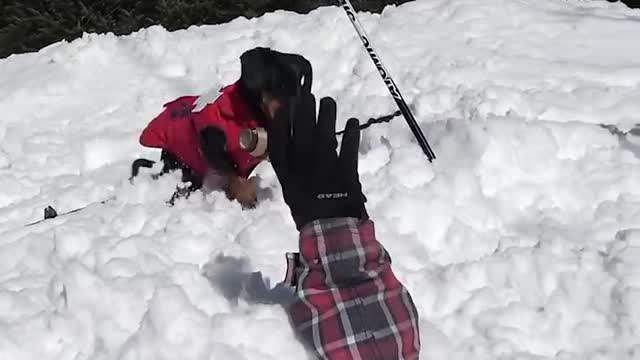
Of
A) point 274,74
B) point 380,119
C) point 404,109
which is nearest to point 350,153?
point 274,74

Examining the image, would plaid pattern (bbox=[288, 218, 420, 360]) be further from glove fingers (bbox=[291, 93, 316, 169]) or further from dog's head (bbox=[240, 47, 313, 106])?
dog's head (bbox=[240, 47, 313, 106])

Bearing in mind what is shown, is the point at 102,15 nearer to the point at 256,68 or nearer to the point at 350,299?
the point at 256,68

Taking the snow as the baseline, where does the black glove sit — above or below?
above

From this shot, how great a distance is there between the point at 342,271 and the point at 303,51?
2.48 meters

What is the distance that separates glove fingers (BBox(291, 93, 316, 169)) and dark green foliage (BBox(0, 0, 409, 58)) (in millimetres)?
4154

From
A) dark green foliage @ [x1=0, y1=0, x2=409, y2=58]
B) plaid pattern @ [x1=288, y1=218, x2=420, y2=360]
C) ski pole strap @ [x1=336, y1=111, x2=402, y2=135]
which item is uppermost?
plaid pattern @ [x1=288, y1=218, x2=420, y2=360]

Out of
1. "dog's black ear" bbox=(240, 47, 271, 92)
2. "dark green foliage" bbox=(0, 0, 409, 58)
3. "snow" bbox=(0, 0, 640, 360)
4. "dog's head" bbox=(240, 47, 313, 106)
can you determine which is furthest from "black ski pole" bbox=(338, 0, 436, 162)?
"dark green foliage" bbox=(0, 0, 409, 58)

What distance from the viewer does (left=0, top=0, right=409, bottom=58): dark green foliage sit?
6.89 metres

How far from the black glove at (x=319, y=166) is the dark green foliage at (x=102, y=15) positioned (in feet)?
13.6

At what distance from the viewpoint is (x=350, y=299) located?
2680 millimetres

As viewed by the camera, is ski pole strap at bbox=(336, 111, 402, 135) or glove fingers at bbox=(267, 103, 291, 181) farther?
ski pole strap at bbox=(336, 111, 402, 135)

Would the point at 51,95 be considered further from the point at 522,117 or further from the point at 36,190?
the point at 522,117

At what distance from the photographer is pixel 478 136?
12.4 ft

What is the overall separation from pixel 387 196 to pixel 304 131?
0.92 meters
